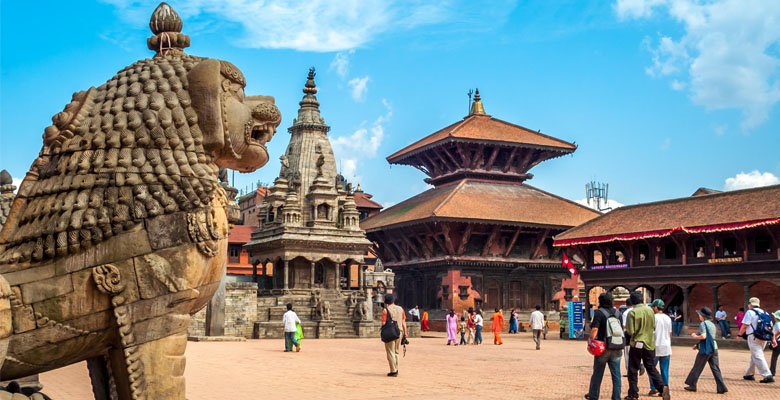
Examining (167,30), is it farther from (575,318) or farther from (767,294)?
(767,294)

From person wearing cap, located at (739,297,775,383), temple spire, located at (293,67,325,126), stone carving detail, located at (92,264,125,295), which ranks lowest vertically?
person wearing cap, located at (739,297,775,383)

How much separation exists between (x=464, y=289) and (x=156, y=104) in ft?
112

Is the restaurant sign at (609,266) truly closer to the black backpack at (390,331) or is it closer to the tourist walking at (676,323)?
the tourist walking at (676,323)

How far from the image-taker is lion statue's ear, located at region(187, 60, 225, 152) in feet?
15.9

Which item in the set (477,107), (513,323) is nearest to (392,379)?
(513,323)

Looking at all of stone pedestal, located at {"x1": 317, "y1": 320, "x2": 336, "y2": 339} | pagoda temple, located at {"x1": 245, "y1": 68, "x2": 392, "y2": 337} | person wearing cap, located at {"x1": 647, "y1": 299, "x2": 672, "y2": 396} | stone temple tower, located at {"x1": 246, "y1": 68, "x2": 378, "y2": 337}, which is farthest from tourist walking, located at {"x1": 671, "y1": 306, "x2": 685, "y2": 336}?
person wearing cap, located at {"x1": 647, "y1": 299, "x2": 672, "y2": 396}

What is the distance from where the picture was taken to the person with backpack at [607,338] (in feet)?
31.9

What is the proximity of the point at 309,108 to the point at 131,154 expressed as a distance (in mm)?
36074

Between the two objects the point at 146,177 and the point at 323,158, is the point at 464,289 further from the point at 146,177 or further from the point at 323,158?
the point at 146,177

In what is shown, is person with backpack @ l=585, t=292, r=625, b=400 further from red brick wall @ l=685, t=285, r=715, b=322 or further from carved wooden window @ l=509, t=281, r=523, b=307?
carved wooden window @ l=509, t=281, r=523, b=307

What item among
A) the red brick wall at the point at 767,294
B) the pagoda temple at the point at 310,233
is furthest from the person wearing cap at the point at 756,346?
the pagoda temple at the point at 310,233

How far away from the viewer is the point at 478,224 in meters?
38.0

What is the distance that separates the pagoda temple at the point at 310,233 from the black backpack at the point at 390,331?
61.5 feet

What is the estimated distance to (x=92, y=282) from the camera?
445 centimetres
